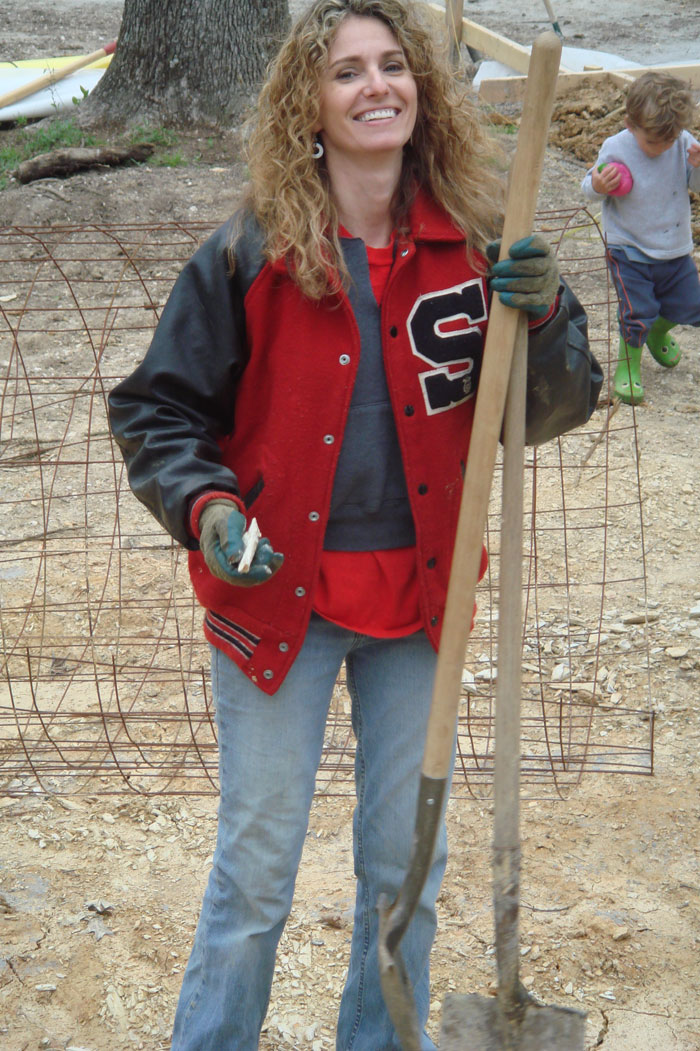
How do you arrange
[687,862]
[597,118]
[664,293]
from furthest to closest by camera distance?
1. [597,118]
2. [664,293]
3. [687,862]

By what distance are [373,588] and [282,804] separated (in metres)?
0.40

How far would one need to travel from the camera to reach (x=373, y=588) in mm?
1945

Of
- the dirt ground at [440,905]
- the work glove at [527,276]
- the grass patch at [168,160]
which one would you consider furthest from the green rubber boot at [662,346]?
the work glove at [527,276]

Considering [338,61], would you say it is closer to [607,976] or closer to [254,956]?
[254,956]

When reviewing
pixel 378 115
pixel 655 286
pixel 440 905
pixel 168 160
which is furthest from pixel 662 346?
pixel 378 115

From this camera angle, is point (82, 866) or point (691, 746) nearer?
point (82, 866)

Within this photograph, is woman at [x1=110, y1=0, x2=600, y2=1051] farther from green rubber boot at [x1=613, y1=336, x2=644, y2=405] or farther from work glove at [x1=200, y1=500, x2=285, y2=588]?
green rubber boot at [x1=613, y1=336, x2=644, y2=405]

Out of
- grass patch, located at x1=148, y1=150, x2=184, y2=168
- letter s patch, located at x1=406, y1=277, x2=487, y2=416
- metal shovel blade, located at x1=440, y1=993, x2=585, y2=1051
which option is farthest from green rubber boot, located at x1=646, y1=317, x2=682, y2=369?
metal shovel blade, located at x1=440, y1=993, x2=585, y2=1051

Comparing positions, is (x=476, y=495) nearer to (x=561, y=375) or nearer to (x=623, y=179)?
(x=561, y=375)

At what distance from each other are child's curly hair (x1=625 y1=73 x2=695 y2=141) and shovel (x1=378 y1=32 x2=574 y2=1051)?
149 inches

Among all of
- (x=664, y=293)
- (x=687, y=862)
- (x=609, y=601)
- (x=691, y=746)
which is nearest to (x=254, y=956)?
(x=687, y=862)

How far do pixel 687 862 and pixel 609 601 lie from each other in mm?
1305

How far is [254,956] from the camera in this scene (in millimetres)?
1970

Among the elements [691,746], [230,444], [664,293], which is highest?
[664,293]
